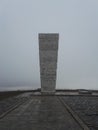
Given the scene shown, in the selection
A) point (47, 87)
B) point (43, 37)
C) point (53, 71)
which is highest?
point (43, 37)

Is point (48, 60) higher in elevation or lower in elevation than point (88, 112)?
higher

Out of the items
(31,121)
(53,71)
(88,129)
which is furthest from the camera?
(53,71)

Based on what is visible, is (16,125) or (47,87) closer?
(16,125)

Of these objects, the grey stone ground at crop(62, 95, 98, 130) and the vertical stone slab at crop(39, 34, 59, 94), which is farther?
the vertical stone slab at crop(39, 34, 59, 94)

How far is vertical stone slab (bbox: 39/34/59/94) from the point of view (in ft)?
106

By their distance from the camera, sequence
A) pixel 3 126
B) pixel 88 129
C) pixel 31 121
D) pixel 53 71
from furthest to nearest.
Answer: pixel 53 71, pixel 31 121, pixel 3 126, pixel 88 129

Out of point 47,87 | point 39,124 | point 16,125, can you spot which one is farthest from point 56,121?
point 47,87

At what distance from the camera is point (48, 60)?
3238cm

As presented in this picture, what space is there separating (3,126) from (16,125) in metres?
0.54

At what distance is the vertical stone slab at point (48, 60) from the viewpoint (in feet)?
106

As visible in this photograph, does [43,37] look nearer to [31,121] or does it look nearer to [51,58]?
[51,58]

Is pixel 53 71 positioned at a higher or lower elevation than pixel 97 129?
lower

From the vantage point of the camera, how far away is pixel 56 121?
10.9 m

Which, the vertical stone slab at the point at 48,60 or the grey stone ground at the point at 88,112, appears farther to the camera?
the vertical stone slab at the point at 48,60
